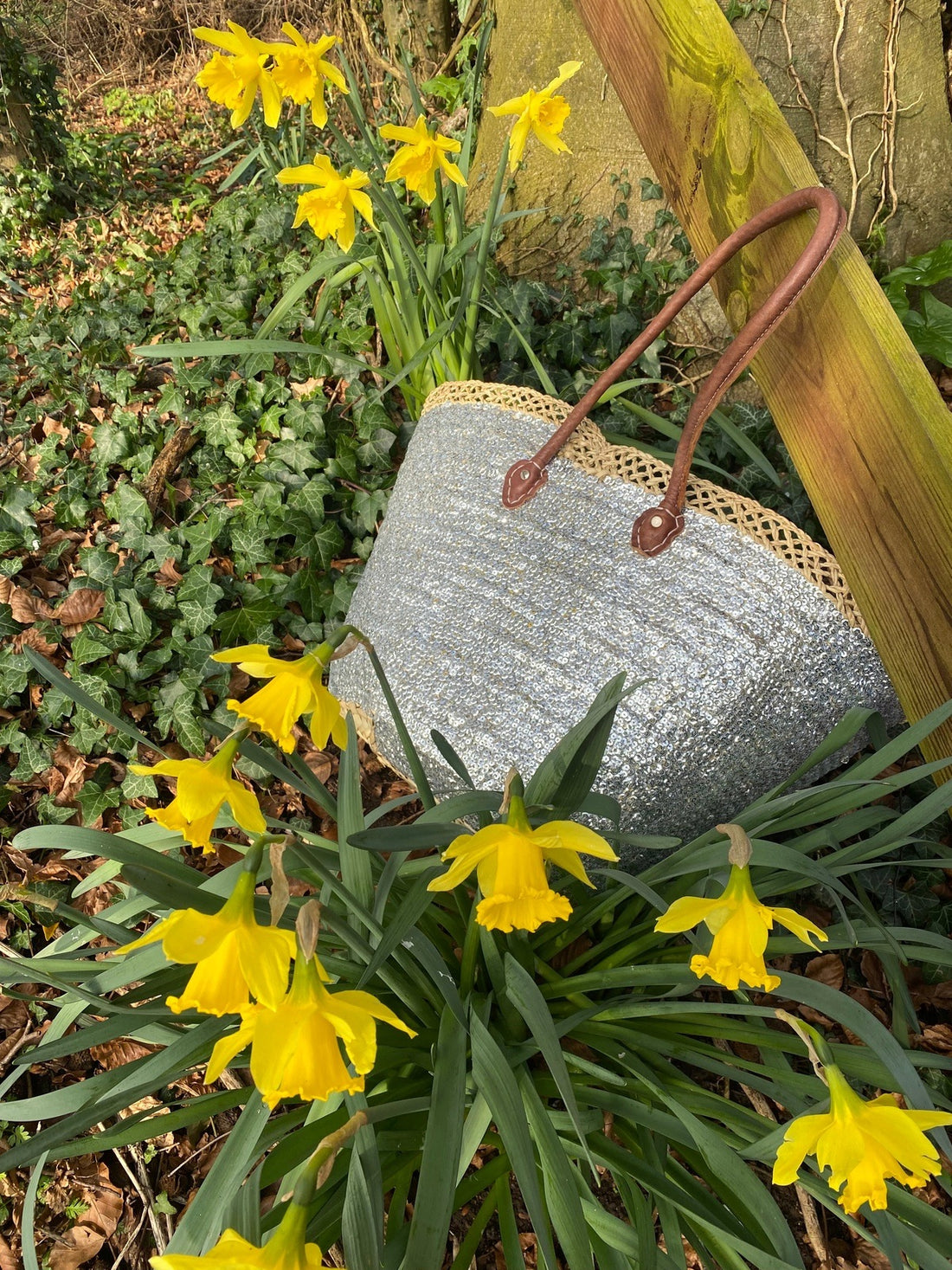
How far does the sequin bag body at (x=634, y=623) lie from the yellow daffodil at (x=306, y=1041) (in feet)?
2.16

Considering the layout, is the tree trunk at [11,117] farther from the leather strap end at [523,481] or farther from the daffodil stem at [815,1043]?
the daffodil stem at [815,1043]

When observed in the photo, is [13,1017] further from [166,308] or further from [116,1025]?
[166,308]

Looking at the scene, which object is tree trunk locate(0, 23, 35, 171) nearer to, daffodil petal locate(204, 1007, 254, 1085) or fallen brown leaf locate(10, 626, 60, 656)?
fallen brown leaf locate(10, 626, 60, 656)

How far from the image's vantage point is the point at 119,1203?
1191 millimetres

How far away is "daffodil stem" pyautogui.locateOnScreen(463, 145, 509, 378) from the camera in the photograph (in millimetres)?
1479

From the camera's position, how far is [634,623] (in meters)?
1.18

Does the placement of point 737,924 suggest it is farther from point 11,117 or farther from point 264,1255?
point 11,117

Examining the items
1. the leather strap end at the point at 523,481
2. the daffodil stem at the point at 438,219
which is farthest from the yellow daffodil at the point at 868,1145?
the daffodil stem at the point at 438,219

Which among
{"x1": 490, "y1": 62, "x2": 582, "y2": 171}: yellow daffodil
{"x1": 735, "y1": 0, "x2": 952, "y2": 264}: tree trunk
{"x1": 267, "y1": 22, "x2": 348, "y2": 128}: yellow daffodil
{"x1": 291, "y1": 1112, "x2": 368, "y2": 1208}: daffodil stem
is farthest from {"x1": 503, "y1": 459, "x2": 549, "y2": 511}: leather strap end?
{"x1": 735, "y1": 0, "x2": 952, "y2": 264}: tree trunk

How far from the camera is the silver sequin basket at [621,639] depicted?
114 cm

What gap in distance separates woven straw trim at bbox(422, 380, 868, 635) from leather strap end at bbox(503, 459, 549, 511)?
48mm

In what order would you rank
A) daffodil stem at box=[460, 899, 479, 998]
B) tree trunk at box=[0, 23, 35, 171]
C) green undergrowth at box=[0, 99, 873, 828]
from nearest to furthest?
daffodil stem at box=[460, 899, 479, 998] < green undergrowth at box=[0, 99, 873, 828] < tree trunk at box=[0, 23, 35, 171]

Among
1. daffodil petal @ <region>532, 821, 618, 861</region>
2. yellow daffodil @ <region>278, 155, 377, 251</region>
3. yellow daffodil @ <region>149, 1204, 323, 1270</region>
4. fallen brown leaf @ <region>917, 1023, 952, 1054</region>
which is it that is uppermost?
yellow daffodil @ <region>278, 155, 377, 251</region>

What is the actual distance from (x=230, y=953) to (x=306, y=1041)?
0.27ft
